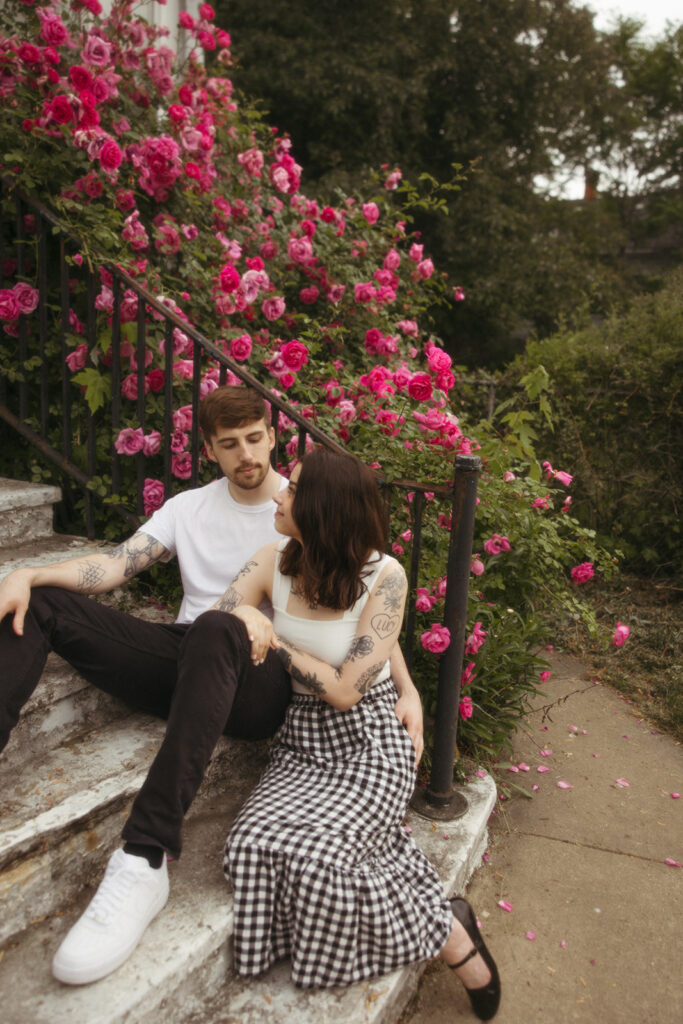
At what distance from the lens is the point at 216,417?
2314 mm

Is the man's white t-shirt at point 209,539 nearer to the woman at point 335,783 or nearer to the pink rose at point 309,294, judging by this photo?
the woman at point 335,783

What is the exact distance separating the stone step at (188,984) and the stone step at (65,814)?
69 mm

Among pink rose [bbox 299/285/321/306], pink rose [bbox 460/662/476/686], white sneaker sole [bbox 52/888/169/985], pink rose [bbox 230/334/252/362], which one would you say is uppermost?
pink rose [bbox 299/285/321/306]

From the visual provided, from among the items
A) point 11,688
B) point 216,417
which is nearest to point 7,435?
point 216,417

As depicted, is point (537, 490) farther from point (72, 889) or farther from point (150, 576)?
point (72, 889)

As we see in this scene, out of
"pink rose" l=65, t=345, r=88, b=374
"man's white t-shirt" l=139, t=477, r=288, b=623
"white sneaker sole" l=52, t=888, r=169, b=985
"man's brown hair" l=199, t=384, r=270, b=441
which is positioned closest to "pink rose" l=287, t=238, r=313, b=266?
"pink rose" l=65, t=345, r=88, b=374

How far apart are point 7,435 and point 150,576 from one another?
1.12 meters

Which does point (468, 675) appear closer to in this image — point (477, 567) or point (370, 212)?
point (477, 567)

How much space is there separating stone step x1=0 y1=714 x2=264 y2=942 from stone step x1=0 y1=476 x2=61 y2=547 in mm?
1170

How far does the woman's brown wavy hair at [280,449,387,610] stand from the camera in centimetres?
199

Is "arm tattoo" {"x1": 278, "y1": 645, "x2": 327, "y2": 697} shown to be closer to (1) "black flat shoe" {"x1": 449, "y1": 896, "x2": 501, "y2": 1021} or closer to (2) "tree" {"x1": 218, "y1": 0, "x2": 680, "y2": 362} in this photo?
(1) "black flat shoe" {"x1": 449, "y1": 896, "x2": 501, "y2": 1021}

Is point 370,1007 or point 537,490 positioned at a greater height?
point 537,490

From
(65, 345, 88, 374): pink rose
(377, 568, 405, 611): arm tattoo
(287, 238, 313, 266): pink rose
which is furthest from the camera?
(287, 238, 313, 266): pink rose

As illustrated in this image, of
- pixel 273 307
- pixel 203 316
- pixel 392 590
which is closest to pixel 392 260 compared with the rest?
pixel 273 307
